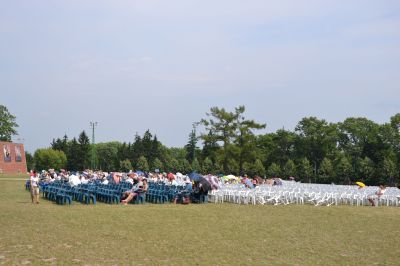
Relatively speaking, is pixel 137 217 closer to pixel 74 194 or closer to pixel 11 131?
pixel 74 194

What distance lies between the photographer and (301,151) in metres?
67.9

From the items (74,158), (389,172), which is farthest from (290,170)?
(74,158)

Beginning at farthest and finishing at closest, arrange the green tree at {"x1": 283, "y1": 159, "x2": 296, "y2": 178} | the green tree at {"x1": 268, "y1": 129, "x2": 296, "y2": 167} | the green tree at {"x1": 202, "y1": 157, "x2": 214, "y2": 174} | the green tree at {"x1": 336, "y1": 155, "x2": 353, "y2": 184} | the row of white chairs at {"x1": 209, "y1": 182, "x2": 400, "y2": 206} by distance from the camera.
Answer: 1. the green tree at {"x1": 268, "y1": 129, "x2": 296, "y2": 167}
2. the green tree at {"x1": 202, "y1": 157, "x2": 214, "y2": 174}
3. the green tree at {"x1": 283, "y1": 159, "x2": 296, "y2": 178}
4. the green tree at {"x1": 336, "y1": 155, "x2": 353, "y2": 184}
5. the row of white chairs at {"x1": 209, "y1": 182, "x2": 400, "y2": 206}

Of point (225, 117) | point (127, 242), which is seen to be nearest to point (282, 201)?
point (127, 242)

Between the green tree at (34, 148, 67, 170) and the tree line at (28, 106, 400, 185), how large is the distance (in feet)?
46.8

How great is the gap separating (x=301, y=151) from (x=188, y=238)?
58.4m

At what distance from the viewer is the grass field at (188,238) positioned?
9.10m

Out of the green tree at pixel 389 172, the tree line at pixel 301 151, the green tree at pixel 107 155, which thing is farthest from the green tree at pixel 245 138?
the green tree at pixel 107 155

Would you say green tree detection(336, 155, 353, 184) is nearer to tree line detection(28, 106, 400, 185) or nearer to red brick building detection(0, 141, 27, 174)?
tree line detection(28, 106, 400, 185)

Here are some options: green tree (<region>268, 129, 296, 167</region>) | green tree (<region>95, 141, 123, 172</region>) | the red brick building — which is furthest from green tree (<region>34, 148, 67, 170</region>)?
green tree (<region>268, 129, 296, 167</region>)

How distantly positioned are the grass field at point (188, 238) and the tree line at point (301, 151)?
122 ft

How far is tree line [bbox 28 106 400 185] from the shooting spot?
53.8m

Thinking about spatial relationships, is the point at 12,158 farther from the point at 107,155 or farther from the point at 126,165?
the point at 107,155

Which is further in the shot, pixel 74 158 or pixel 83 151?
pixel 83 151
